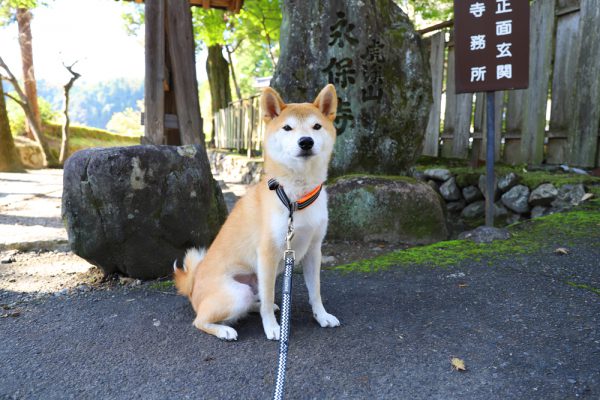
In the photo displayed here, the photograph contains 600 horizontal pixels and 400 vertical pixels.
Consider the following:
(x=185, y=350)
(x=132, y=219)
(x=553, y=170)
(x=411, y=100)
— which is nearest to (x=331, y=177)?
(x=411, y=100)

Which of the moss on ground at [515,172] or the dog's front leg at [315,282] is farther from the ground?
the moss on ground at [515,172]

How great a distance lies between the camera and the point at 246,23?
69.3 ft

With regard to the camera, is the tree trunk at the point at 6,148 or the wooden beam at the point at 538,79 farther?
the tree trunk at the point at 6,148

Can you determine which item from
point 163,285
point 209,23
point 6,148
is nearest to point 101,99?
point 209,23

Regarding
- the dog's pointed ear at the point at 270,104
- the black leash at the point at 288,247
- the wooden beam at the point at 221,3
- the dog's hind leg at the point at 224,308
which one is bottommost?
the dog's hind leg at the point at 224,308

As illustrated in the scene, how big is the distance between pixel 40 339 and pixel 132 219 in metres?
1.30

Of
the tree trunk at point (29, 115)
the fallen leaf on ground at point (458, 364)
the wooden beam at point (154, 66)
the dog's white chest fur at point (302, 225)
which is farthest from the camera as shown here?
the tree trunk at point (29, 115)

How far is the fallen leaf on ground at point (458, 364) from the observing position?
2.35m

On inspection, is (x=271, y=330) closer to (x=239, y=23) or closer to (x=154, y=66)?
(x=154, y=66)

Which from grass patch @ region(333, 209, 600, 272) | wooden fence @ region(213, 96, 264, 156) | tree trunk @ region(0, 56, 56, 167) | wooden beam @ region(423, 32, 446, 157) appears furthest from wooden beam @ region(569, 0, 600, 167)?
tree trunk @ region(0, 56, 56, 167)

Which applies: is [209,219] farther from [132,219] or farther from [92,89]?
[92,89]

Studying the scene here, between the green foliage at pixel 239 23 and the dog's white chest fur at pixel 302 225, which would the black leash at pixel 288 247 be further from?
the green foliage at pixel 239 23

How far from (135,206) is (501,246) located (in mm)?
3864

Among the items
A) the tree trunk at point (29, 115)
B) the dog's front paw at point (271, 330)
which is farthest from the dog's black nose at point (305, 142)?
the tree trunk at point (29, 115)
